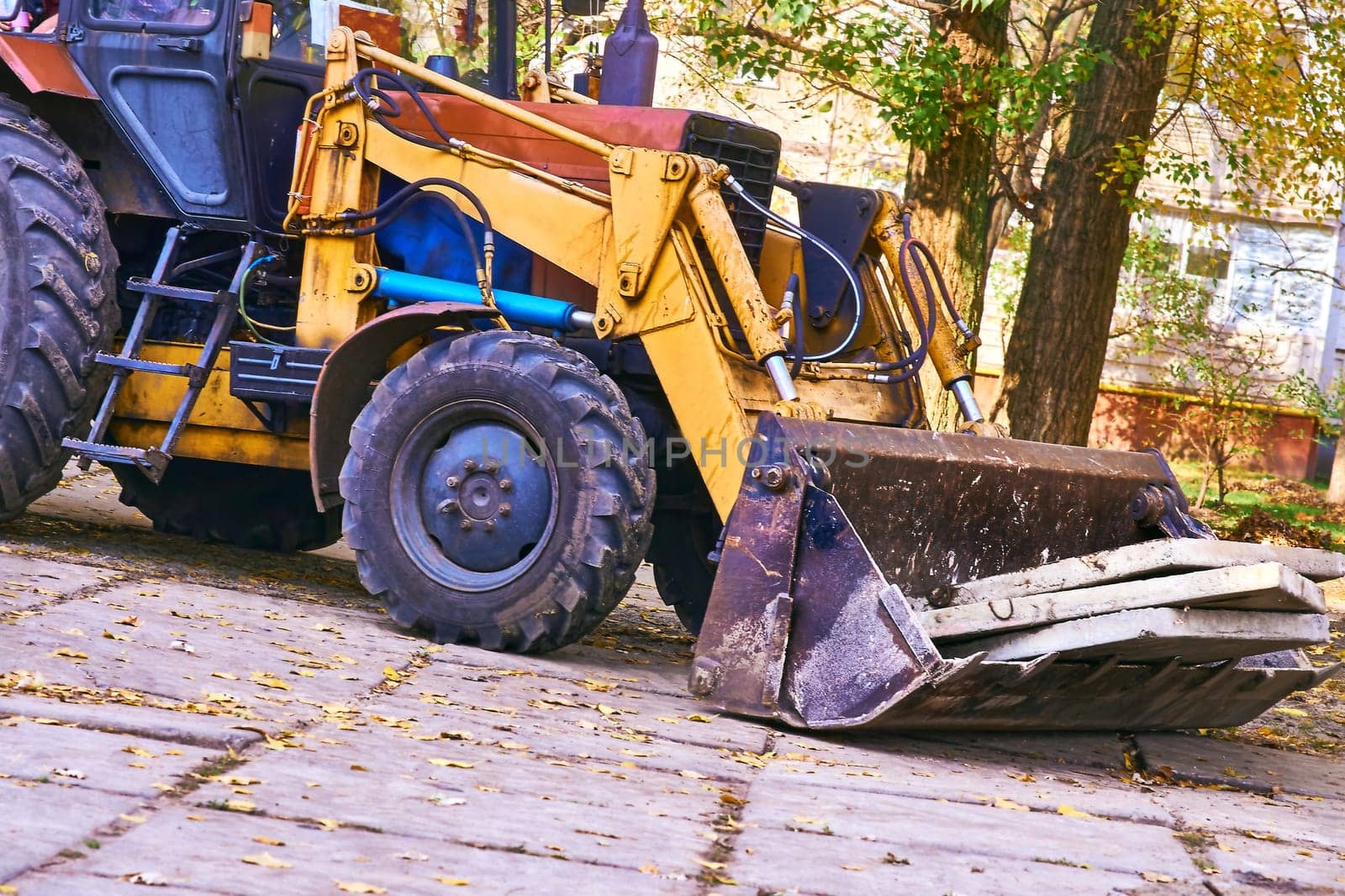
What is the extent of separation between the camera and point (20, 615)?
5.46m

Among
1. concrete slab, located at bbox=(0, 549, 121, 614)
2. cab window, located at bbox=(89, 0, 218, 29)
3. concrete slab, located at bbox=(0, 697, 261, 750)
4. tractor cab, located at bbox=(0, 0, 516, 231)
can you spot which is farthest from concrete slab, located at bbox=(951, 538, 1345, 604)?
cab window, located at bbox=(89, 0, 218, 29)

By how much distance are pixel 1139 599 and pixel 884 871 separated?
1781 mm

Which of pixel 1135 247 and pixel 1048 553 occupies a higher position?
pixel 1135 247

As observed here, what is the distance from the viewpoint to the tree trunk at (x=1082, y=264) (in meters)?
11.7

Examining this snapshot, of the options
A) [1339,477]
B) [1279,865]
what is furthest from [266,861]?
[1339,477]

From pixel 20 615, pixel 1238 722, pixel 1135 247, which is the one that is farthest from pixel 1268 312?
pixel 20 615

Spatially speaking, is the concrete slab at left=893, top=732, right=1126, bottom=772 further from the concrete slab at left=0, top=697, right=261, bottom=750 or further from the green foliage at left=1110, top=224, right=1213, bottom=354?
the green foliage at left=1110, top=224, right=1213, bottom=354

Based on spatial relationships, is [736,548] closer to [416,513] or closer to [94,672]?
[416,513]

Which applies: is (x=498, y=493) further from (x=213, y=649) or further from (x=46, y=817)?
(x=46, y=817)

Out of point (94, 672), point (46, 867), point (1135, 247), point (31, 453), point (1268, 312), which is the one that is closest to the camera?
point (46, 867)

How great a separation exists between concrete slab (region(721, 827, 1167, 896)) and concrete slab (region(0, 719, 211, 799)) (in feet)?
4.47

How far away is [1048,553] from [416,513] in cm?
244

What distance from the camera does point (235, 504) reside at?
27.7ft

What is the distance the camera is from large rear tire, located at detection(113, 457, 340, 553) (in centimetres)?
840
